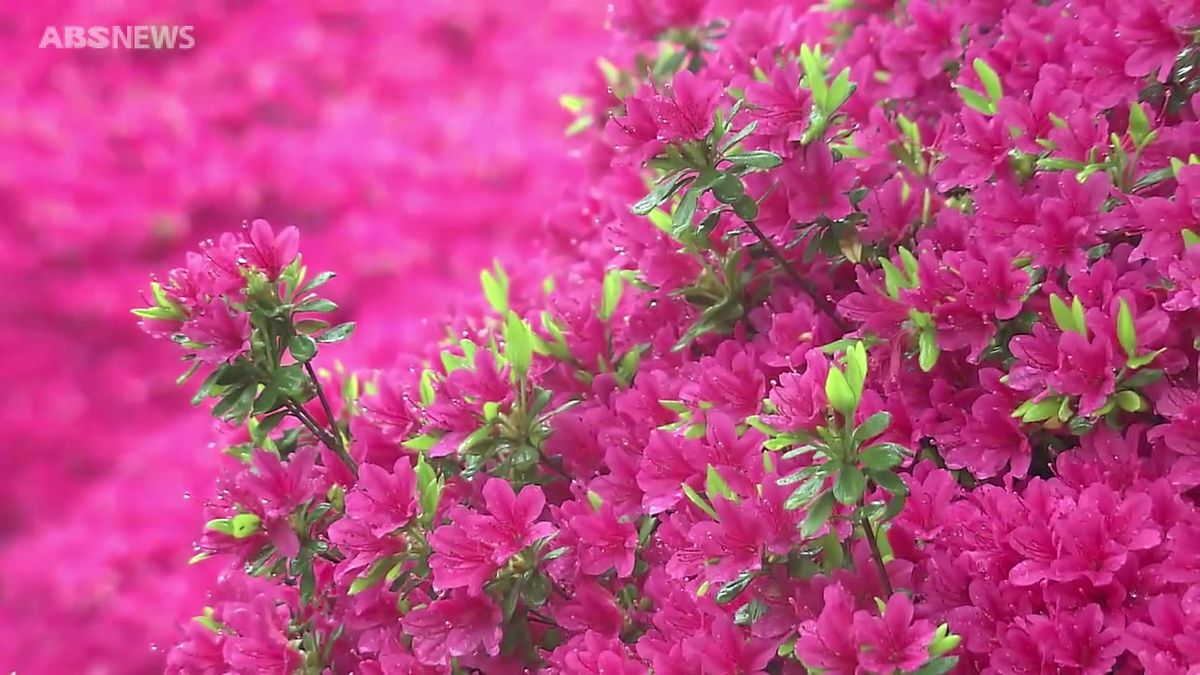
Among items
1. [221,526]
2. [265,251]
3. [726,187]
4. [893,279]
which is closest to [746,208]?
[726,187]

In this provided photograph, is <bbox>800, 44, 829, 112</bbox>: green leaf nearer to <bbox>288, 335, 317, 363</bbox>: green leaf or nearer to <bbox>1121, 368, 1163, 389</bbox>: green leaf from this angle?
<bbox>1121, 368, 1163, 389</bbox>: green leaf

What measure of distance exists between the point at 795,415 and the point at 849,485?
0.07m

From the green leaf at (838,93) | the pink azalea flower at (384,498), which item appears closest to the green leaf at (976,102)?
the green leaf at (838,93)

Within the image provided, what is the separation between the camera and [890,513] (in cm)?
90

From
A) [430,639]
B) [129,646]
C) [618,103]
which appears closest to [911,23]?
[618,103]

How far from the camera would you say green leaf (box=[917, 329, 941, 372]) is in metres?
1.01

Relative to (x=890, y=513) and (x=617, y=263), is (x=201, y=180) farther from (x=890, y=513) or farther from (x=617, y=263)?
(x=890, y=513)

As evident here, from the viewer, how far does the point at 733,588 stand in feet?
3.05

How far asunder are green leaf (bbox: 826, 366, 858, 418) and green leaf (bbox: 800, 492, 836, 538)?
7 centimetres

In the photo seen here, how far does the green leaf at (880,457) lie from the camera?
854mm

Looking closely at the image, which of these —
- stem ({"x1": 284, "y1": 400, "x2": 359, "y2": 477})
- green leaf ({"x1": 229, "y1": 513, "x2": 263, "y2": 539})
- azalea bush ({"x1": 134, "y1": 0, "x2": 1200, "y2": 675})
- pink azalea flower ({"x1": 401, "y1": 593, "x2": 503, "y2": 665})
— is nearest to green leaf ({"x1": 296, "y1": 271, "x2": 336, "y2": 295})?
azalea bush ({"x1": 134, "y1": 0, "x2": 1200, "y2": 675})

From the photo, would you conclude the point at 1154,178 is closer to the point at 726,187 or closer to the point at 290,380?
the point at 726,187

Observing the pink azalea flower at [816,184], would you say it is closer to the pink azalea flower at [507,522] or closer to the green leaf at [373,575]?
the pink azalea flower at [507,522]

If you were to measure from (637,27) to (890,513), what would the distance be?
999 millimetres
